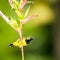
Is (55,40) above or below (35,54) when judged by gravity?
above

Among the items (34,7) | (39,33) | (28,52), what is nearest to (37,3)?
(34,7)

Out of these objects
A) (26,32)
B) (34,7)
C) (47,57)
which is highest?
(34,7)

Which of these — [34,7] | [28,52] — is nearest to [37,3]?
[34,7]

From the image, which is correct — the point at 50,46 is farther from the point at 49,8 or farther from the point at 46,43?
the point at 49,8

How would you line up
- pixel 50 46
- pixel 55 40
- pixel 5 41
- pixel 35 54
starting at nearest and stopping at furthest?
pixel 5 41 < pixel 35 54 < pixel 55 40 < pixel 50 46

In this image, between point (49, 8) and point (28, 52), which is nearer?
point (28, 52)

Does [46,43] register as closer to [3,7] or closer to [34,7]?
[34,7]

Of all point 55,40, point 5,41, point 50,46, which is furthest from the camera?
point 50,46
